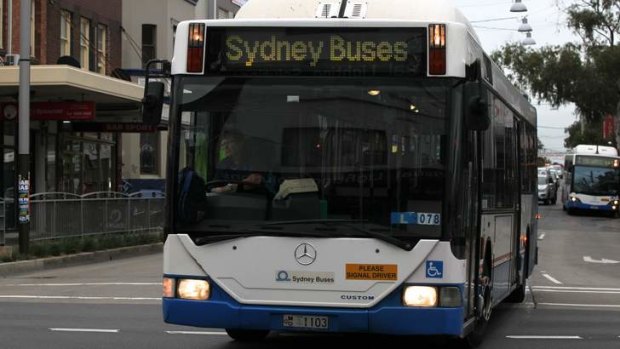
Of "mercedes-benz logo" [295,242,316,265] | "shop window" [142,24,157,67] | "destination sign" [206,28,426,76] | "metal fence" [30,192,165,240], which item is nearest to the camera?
"mercedes-benz logo" [295,242,316,265]

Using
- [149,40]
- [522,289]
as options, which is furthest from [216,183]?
[149,40]

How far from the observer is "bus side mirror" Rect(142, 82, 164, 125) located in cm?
784

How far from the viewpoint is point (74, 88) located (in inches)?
915

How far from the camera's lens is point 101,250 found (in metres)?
21.7

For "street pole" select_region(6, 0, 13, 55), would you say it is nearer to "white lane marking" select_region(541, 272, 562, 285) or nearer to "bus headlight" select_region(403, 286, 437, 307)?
"white lane marking" select_region(541, 272, 562, 285)

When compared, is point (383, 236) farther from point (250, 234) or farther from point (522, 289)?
point (522, 289)

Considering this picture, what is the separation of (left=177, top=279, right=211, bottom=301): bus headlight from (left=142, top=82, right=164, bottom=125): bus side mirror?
1.41 meters

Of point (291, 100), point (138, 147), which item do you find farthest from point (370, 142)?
point (138, 147)

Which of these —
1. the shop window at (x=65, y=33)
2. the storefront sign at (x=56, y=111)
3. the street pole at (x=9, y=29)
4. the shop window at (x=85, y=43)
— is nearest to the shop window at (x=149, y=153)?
the shop window at (x=85, y=43)

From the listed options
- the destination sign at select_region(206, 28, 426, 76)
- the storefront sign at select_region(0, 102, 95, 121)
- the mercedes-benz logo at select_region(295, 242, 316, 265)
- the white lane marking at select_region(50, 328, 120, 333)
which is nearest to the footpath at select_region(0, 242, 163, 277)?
the storefront sign at select_region(0, 102, 95, 121)

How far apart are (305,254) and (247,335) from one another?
2.37 m

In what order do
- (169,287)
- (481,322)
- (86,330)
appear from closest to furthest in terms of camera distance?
(169,287)
(481,322)
(86,330)

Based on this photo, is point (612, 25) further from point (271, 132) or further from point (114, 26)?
point (271, 132)

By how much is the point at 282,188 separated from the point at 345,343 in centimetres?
268
